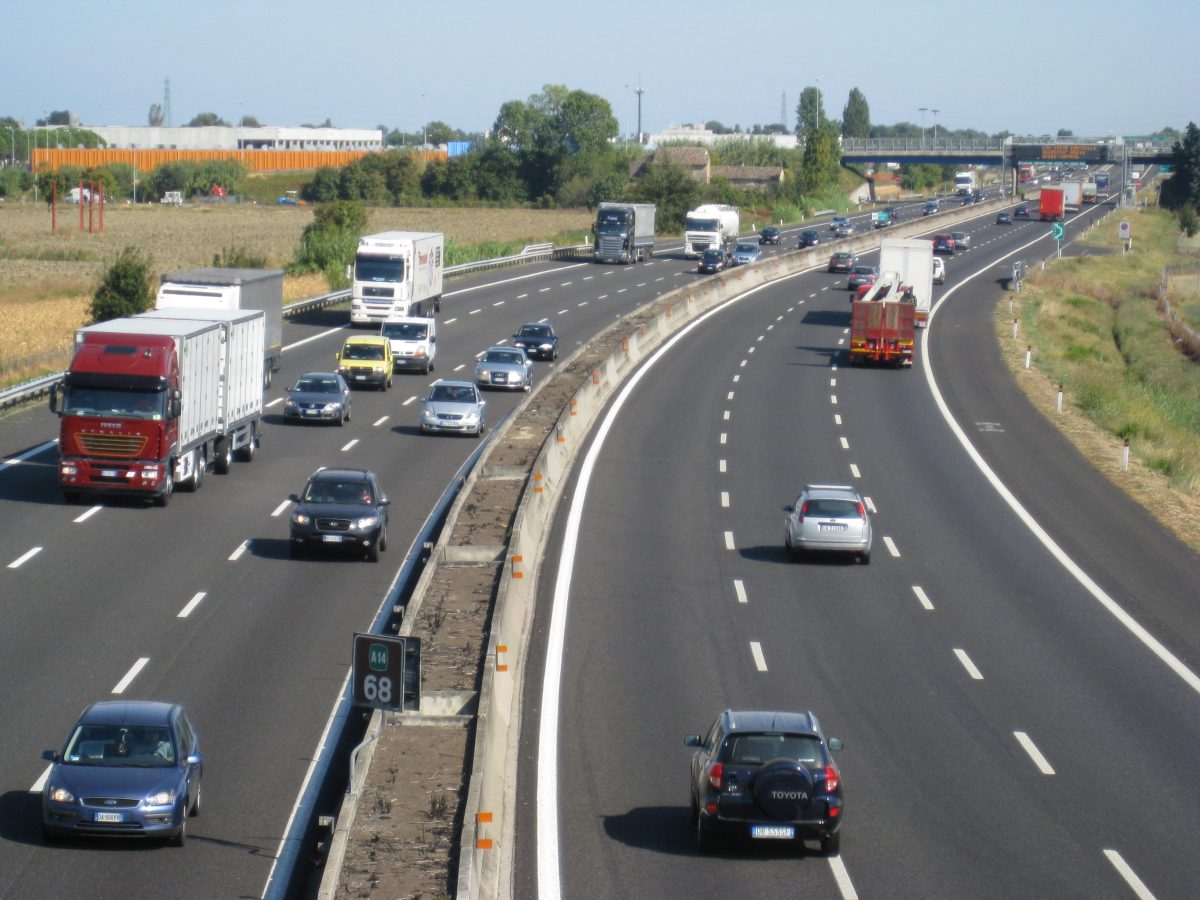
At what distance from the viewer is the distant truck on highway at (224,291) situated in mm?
46000

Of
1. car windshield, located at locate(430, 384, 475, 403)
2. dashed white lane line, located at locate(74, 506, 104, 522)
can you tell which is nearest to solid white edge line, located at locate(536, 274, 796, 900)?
car windshield, located at locate(430, 384, 475, 403)

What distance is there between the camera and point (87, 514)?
1286 inches

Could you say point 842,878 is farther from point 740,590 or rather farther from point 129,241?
point 129,241

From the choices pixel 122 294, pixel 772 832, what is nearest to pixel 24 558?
pixel 772 832

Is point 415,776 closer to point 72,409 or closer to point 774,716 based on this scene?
point 774,716

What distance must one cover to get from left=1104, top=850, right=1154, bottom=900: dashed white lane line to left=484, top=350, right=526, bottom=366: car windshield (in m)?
37.4

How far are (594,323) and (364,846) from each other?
55.2 metres

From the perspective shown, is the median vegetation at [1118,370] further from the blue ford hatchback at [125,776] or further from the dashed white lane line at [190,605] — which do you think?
the blue ford hatchback at [125,776]

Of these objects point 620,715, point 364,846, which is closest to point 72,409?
point 620,715

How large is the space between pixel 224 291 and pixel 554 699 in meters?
27.5

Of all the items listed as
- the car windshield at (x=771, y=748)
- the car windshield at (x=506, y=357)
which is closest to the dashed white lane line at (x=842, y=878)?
the car windshield at (x=771, y=748)

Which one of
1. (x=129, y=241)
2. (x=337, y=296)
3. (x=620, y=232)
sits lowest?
(x=337, y=296)

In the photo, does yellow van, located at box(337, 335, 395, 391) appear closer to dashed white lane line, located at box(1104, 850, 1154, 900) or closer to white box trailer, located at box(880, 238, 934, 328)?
white box trailer, located at box(880, 238, 934, 328)

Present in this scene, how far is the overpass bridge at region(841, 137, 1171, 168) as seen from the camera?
592 feet
